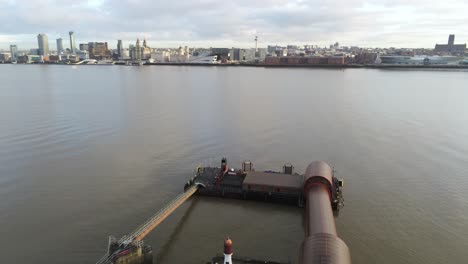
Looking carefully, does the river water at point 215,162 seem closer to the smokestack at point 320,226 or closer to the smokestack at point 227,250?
A: the smokestack at point 320,226

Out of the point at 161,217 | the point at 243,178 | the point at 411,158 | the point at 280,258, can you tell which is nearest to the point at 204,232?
the point at 161,217

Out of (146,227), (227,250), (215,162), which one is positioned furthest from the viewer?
(215,162)

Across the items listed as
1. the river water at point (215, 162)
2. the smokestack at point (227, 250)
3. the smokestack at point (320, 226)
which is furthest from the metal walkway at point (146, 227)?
the smokestack at point (320, 226)

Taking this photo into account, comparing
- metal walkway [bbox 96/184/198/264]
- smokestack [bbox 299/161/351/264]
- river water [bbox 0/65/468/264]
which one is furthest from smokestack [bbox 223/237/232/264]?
metal walkway [bbox 96/184/198/264]

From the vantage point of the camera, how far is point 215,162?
22.9 metres

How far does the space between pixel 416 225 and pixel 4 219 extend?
18.3 metres

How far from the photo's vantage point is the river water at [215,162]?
1364cm

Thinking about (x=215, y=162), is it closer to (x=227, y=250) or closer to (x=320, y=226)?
(x=320, y=226)

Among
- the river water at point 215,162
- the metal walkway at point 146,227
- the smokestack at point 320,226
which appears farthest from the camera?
the river water at point 215,162

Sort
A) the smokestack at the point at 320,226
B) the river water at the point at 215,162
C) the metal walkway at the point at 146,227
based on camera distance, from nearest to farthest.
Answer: the smokestack at the point at 320,226
the metal walkway at the point at 146,227
the river water at the point at 215,162

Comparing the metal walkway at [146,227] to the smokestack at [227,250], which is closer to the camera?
the smokestack at [227,250]

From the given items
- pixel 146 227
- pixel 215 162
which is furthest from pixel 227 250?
pixel 215 162

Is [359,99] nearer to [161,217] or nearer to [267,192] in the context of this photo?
[267,192]

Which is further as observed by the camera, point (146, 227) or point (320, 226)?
point (146, 227)
